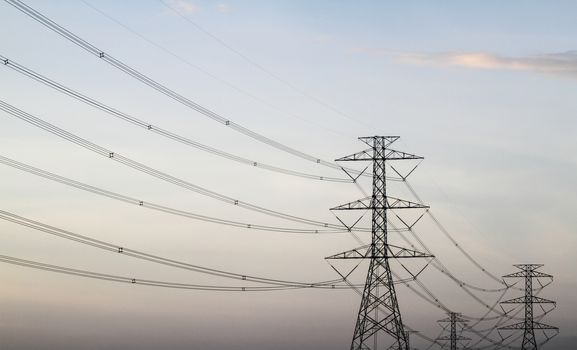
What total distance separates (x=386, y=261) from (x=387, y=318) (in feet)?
14.1

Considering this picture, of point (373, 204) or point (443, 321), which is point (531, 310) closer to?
point (443, 321)

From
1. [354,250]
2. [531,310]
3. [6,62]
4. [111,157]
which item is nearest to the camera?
[6,62]

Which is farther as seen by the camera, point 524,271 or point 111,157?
point 524,271

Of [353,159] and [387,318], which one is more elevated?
[353,159]

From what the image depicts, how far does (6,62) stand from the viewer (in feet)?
135

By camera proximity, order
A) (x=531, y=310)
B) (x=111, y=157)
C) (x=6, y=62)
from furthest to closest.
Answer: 1. (x=531, y=310)
2. (x=111, y=157)
3. (x=6, y=62)

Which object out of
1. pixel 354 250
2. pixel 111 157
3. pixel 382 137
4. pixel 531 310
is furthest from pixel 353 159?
pixel 531 310

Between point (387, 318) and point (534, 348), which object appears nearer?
point (387, 318)

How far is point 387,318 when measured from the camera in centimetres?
7238

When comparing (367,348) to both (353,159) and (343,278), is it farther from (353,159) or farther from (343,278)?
(353,159)

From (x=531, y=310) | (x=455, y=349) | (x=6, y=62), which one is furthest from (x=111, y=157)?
(x=455, y=349)

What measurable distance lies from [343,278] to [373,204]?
607cm

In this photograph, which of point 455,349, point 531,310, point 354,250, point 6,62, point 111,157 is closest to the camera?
point 6,62

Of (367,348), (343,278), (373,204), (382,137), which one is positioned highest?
(382,137)
